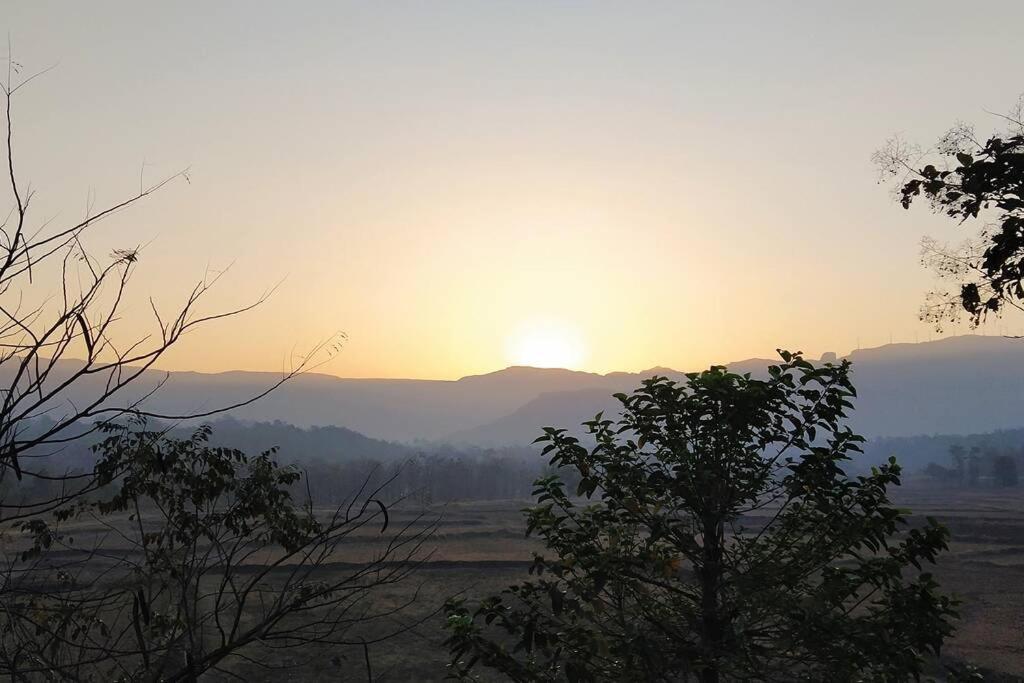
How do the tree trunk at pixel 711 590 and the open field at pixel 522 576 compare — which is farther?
the open field at pixel 522 576

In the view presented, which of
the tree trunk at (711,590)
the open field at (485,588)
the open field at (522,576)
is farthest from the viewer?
the open field at (522,576)

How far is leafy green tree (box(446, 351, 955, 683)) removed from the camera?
4965 mm

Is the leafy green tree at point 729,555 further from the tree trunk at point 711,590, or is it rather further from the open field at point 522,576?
the open field at point 522,576

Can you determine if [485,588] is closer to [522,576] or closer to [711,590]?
[522,576]

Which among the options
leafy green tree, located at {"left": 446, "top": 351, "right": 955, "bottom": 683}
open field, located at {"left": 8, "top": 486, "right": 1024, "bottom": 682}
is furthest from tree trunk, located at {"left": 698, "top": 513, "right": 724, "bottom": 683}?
open field, located at {"left": 8, "top": 486, "right": 1024, "bottom": 682}

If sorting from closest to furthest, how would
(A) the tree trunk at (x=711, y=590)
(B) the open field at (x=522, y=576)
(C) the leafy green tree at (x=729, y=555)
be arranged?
(C) the leafy green tree at (x=729, y=555) < (A) the tree trunk at (x=711, y=590) < (B) the open field at (x=522, y=576)

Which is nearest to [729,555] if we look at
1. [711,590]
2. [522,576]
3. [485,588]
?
[711,590]

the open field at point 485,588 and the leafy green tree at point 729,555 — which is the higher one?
the leafy green tree at point 729,555

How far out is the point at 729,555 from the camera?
18.8 feet

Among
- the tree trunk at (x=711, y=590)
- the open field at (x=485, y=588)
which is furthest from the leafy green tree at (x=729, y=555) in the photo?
the open field at (x=485, y=588)

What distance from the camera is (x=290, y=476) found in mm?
10203

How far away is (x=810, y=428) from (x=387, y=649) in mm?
25391

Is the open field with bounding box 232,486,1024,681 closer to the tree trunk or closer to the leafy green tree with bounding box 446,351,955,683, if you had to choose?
the leafy green tree with bounding box 446,351,955,683

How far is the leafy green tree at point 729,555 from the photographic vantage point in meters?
4.96
